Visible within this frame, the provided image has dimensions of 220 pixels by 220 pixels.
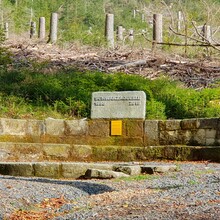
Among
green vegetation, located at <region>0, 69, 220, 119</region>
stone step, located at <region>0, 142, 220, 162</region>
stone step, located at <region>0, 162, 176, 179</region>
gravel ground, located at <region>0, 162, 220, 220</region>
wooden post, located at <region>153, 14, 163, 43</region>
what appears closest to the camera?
gravel ground, located at <region>0, 162, 220, 220</region>

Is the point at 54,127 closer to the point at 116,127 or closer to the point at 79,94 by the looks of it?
the point at 116,127

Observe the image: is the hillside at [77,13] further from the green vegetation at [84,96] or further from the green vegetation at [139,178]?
the green vegetation at [139,178]

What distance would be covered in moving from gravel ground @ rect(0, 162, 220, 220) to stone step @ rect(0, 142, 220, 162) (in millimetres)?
2274

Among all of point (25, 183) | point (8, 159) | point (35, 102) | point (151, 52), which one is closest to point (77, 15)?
point (151, 52)

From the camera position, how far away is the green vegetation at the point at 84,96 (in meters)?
14.0

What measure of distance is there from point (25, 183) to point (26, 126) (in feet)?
14.1

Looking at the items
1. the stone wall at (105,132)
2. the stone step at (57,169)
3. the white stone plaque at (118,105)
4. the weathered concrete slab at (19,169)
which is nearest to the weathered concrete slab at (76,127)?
the stone wall at (105,132)

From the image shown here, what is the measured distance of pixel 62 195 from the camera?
7.79m

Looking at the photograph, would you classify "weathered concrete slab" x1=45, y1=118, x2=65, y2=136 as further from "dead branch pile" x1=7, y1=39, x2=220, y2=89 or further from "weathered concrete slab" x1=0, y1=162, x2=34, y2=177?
"dead branch pile" x1=7, y1=39, x2=220, y2=89

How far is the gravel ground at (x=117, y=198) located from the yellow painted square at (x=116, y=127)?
3.07 metres

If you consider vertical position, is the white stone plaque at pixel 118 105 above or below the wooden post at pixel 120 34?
below

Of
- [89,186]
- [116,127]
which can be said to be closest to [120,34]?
[116,127]

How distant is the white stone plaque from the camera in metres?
→ 12.5

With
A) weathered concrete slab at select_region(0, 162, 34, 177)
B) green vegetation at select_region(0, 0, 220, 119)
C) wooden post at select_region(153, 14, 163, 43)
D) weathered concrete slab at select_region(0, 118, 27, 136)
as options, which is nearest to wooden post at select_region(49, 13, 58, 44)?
wooden post at select_region(153, 14, 163, 43)
